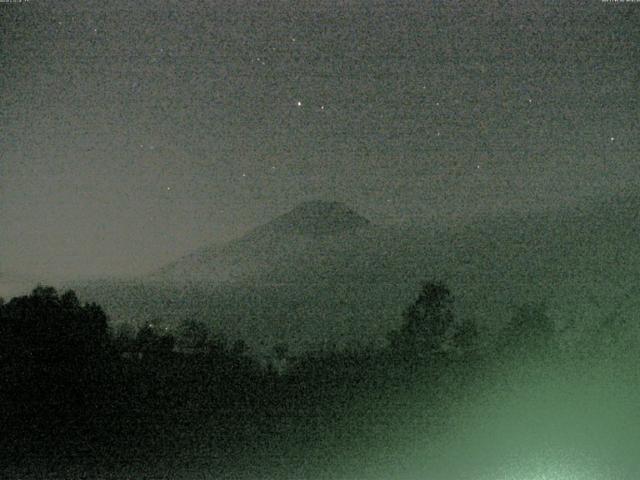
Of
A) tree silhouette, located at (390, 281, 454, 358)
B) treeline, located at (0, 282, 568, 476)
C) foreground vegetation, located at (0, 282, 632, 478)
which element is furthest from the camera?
tree silhouette, located at (390, 281, 454, 358)

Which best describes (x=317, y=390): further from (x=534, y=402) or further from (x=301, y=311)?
(x=301, y=311)

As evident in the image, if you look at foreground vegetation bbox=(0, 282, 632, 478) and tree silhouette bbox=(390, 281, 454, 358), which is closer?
foreground vegetation bbox=(0, 282, 632, 478)

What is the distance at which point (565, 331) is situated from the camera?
19469 mm

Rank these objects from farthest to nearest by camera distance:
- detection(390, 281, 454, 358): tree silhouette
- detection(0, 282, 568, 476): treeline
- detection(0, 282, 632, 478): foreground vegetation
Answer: detection(390, 281, 454, 358): tree silhouette → detection(0, 282, 568, 476): treeline → detection(0, 282, 632, 478): foreground vegetation

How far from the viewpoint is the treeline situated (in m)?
13.4

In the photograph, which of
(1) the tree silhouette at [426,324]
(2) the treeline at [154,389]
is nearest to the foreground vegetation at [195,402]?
(2) the treeline at [154,389]

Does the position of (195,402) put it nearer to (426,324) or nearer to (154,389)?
(154,389)

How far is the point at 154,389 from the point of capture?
15.5 m

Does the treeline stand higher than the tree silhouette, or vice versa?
the tree silhouette

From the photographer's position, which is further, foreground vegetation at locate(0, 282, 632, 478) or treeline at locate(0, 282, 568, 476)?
treeline at locate(0, 282, 568, 476)

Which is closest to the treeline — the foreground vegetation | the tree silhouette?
the foreground vegetation

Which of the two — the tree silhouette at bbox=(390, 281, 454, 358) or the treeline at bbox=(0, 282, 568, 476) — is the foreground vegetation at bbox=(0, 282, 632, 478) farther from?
the tree silhouette at bbox=(390, 281, 454, 358)

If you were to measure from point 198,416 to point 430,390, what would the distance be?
4259 millimetres

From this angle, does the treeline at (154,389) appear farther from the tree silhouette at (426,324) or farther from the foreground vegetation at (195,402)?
the tree silhouette at (426,324)
